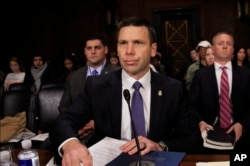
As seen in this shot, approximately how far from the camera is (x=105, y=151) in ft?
5.03

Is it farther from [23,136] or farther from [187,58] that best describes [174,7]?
[23,136]

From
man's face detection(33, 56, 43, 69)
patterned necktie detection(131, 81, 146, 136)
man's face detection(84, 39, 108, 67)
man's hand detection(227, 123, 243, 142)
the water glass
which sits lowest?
man's hand detection(227, 123, 243, 142)

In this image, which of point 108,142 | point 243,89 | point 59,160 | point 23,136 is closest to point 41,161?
point 59,160

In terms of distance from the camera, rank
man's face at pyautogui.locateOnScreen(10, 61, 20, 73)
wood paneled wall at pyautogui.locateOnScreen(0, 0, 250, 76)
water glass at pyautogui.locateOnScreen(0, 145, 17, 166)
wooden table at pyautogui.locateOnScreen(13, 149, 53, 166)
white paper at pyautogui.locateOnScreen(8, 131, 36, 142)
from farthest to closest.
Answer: wood paneled wall at pyautogui.locateOnScreen(0, 0, 250, 76)
man's face at pyautogui.locateOnScreen(10, 61, 20, 73)
white paper at pyautogui.locateOnScreen(8, 131, 36, 142)
wooden table at pyautogui.locateOnScreen(13, 149, 53, 166)
water glass at pyautogui.locateOnScreen(0, 145, 17, 166)

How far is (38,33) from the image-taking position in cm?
898

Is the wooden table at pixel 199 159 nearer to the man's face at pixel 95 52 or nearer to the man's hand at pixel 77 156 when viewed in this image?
the man's hand at pixel 77 156

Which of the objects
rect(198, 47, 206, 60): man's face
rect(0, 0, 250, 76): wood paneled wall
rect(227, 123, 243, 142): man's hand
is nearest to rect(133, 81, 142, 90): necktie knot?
rect(227, 123, 243, 142): man's hand

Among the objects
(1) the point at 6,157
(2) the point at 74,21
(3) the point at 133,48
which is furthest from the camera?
(2) the point at 74,21

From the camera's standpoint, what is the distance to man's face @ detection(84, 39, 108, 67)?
358 cm

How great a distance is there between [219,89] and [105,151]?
6.08ft

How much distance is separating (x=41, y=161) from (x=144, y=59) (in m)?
0.76

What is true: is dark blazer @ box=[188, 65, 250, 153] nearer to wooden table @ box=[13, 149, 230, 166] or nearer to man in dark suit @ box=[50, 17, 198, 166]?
man in dark suit @ box=[50, 17, 198, 166]

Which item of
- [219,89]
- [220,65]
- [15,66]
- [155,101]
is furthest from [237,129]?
[15,66]

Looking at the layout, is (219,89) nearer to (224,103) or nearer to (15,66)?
(224,103)
